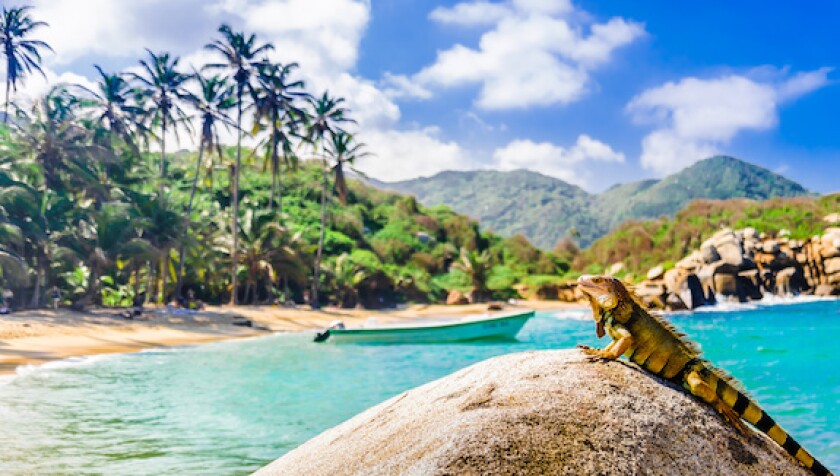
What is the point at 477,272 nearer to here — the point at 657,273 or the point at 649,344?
the point at 657,273

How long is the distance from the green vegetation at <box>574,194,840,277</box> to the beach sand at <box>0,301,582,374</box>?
85.4 ft

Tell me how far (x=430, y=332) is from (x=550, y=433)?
64.4ft

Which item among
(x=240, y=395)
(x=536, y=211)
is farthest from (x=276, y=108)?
(x=536, y=211)

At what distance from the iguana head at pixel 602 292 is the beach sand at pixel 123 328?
1566cm

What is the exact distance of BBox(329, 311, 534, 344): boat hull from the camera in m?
22.0

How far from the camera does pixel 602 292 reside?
3494 millimetres

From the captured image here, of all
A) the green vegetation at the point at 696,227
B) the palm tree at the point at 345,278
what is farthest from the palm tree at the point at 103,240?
the green vegetation at the point at 696,227

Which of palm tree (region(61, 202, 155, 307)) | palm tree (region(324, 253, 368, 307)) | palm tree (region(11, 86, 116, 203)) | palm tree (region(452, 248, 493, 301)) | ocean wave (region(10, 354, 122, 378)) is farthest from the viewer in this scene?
palm tree (region(452, 248, 493, 301))

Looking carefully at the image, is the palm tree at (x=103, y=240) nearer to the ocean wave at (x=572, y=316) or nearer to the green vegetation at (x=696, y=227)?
the ocean wave at (x=572, y=316)

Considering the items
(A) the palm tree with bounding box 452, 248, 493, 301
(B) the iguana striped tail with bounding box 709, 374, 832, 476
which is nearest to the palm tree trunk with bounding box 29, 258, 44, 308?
(B) the iguana striped tail with bounding box 709, 374, 832, 476

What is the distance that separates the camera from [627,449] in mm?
2832

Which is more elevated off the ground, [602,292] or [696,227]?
[696,227]

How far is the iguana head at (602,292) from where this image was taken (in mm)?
3479

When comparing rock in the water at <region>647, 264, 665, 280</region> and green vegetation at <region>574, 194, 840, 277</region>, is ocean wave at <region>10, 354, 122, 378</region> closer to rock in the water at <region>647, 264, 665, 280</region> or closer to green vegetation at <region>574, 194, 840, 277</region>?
rock in the water at <region>647, 264, 665, 280</region>
